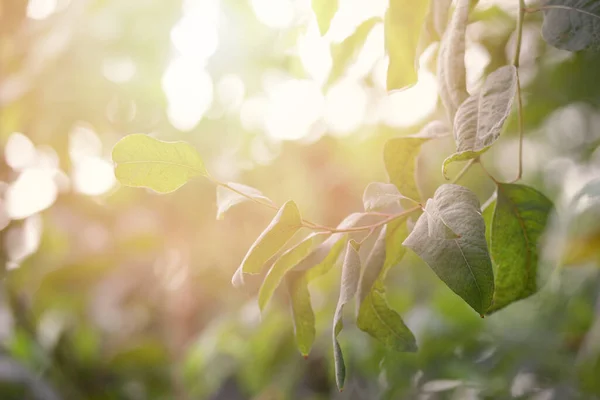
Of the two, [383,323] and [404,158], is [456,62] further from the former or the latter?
[383,323]

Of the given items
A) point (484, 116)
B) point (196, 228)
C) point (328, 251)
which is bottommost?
point (196, 228)

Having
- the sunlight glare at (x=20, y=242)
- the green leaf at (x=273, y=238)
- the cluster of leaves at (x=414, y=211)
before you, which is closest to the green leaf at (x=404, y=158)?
the cluster of leaves at (x=414, y=211)

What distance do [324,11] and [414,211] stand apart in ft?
0.55

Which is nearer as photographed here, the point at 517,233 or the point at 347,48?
the point at 517,233

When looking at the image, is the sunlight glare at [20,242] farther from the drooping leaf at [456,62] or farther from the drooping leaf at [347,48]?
the drooping leaf at [456,62]

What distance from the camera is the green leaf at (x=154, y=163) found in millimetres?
396

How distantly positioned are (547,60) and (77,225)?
1105mm

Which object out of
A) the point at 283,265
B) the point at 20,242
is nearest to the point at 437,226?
the point at 283,265

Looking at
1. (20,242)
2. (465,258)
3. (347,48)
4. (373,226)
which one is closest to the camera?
(465,258)

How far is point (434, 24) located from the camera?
0.49 meters

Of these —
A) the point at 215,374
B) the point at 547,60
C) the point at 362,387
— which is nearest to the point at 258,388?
the point at 215,374

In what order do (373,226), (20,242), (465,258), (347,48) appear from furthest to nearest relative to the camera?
(20,242) → (347,48) → (373,226) → (465,258)

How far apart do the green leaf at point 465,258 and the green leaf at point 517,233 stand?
14 cm

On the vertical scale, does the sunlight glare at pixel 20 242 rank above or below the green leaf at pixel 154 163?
below
